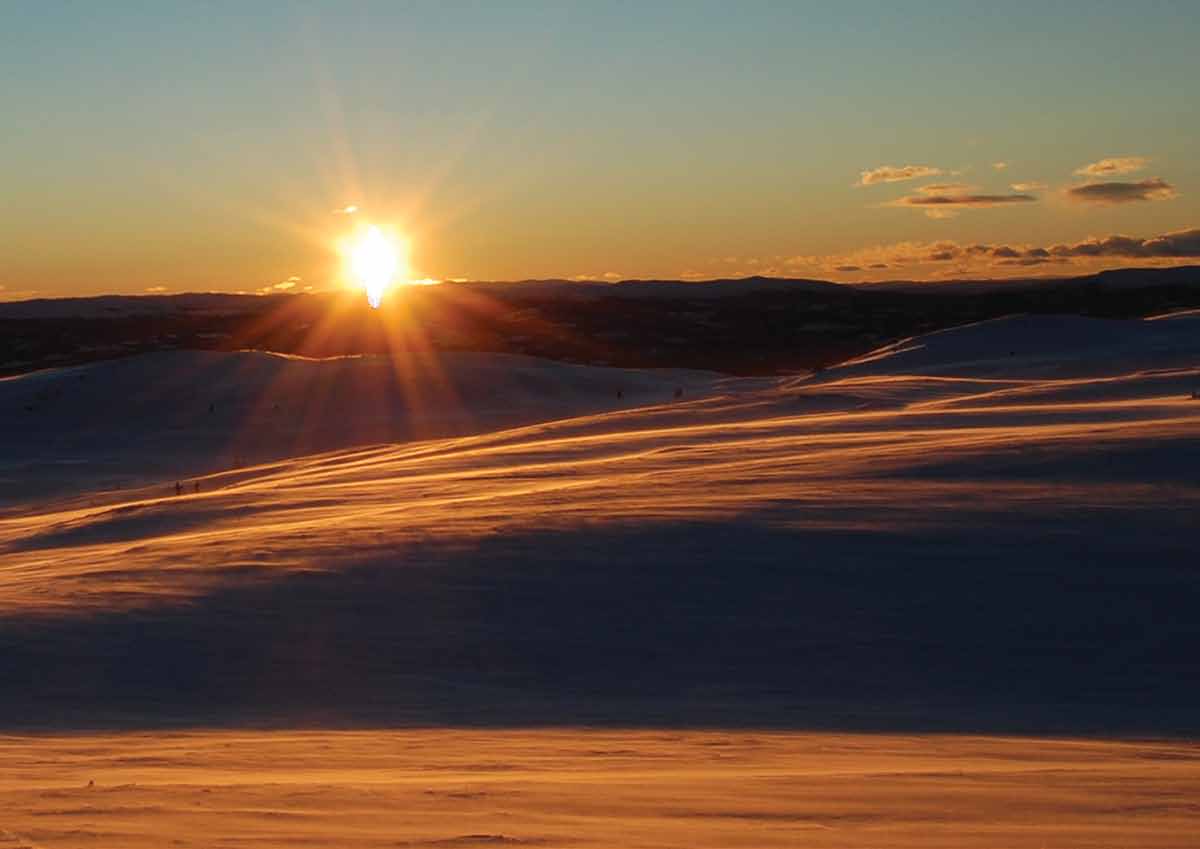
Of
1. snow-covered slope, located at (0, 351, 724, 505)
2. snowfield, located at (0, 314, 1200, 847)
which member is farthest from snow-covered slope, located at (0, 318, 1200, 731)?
snow-covered slope, located at (0, 351, 724, 505)

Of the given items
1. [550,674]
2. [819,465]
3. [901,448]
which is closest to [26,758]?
[550,674]

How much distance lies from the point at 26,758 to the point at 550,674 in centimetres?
297

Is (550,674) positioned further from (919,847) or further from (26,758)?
(919,847)

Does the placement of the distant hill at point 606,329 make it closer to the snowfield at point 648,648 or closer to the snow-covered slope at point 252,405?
the snow-covered slope at point 252,405

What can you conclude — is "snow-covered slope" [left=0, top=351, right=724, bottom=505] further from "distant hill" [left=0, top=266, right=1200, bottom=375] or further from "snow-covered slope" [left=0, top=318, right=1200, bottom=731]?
"snow-covered slope" [left=0, top=318, right=1200, bottom=731]

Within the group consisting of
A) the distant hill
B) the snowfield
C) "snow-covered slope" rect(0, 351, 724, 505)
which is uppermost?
the distant hill

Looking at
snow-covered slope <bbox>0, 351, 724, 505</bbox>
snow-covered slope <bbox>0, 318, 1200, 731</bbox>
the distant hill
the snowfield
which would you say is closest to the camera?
the snowfield

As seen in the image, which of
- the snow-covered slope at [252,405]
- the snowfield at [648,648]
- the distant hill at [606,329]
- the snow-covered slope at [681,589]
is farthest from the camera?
the distant hill at [606,329]

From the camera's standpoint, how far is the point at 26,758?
671 centimetres

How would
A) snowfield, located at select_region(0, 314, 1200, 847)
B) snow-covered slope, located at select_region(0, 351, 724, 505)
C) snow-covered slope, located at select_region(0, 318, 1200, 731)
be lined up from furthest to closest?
snow-covered slope, located at select_region(0, 351, 724, 505) < snow-covered slope, located at select_region(0, 318, 1200, 731) < snowfield, located at select_region(0, 314, 1200, 847)

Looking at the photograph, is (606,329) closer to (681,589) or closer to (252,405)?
(252,405)

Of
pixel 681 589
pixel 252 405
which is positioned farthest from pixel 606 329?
pixel 681 589

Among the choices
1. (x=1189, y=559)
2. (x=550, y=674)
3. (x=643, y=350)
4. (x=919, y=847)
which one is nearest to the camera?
(x=919, y=847)

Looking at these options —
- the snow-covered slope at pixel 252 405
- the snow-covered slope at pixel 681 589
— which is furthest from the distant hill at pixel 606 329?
the snow-covered slope at pixel 681 589
